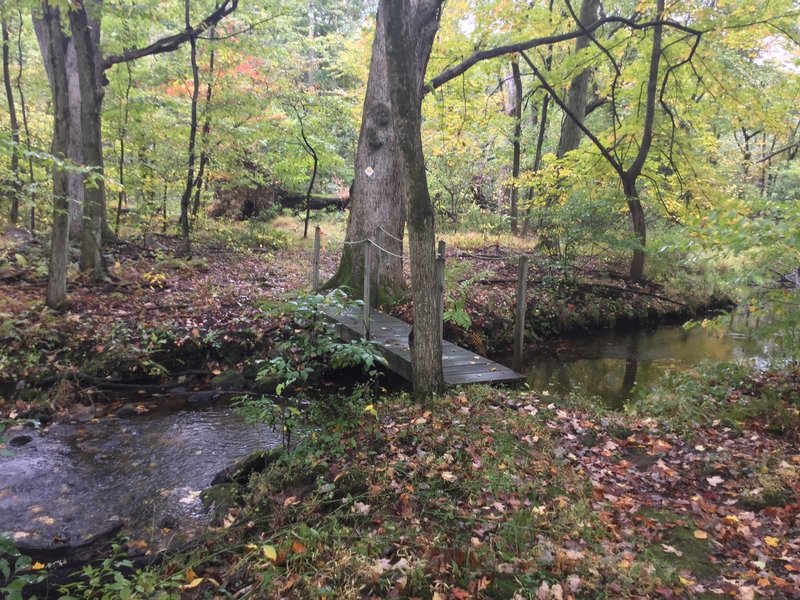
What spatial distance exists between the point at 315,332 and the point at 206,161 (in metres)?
10.5

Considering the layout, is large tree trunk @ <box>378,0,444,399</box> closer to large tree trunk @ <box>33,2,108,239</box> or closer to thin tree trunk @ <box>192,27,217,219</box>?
large tree trunk @ <box>33,2,108,239</box>

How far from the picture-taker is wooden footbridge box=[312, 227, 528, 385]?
6.39 metres

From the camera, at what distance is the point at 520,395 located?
6086mm

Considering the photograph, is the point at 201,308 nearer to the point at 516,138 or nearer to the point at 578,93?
the point at 516,138

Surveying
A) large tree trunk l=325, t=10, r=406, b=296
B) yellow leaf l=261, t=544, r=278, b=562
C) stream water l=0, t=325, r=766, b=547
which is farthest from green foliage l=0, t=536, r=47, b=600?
large tree trunk l=325, t=10, r=406, b=296

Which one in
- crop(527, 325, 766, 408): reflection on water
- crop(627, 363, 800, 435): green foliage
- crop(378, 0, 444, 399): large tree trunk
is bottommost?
crop(527, 325, 766, 408): reflection on water

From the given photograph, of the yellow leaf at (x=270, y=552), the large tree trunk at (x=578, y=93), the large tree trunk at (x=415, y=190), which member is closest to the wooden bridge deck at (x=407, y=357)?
the large tree trunk at (x=415, y=190)

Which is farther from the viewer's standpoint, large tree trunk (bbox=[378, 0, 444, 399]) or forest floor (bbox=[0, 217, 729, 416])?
forest floor (bbox=[0, 217, 729, 416])

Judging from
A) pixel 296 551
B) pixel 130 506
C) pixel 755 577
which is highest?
pixel 755 577

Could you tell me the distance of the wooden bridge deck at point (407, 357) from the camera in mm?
A: 6422

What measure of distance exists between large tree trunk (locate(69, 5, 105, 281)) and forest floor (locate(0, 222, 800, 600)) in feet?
5.61

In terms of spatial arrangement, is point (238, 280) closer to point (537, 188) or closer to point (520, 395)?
point (520, 395)

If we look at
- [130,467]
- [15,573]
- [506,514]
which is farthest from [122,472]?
[506,514]

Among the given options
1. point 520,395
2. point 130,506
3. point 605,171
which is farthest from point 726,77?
point 130,506
